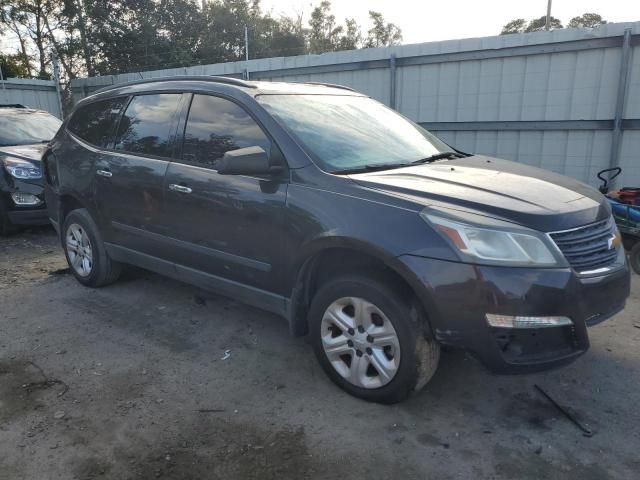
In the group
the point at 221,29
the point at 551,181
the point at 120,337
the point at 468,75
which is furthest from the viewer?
the point at 221,29

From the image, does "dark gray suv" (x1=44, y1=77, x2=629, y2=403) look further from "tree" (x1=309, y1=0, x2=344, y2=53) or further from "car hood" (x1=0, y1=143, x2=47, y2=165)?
"tree" (x1=309, y1=0, x2=344, y2=53)

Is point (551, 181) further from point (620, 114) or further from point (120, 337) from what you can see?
point (620, 114)

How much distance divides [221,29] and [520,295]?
91.8 ft

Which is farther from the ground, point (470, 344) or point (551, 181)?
point (551, 181)

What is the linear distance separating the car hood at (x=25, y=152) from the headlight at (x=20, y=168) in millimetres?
78

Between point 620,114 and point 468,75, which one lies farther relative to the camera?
point 468,75

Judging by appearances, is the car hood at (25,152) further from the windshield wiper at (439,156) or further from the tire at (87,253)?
the windshield wiper at (439,156)

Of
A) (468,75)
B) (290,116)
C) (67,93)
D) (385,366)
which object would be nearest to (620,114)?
(468,75)

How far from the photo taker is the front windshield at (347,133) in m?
3.13

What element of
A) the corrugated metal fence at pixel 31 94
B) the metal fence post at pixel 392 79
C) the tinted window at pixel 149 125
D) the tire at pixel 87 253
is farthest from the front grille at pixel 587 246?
the corrugated metal fence at pixel 31 94

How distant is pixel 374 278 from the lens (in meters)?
2.71

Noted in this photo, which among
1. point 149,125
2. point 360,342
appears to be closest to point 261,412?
point 360,342

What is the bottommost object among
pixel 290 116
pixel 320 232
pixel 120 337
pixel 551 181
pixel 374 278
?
pixel 120 337

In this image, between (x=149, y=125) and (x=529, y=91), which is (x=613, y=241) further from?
(x=529, y=91)
